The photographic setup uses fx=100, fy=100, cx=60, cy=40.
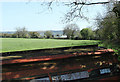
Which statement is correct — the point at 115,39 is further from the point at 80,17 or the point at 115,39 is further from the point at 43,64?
the point at 43,64

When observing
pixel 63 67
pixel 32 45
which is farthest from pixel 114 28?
pixel 32 45

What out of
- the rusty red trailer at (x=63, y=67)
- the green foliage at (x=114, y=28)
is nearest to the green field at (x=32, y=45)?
the green foliage at (x=114, y=28)

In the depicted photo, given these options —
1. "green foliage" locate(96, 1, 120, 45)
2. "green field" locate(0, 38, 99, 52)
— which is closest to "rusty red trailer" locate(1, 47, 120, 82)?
"green foliage" locate(96, 1, 120, 45)

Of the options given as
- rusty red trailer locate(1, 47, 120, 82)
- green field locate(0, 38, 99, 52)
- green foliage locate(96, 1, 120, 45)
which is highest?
green foliage locate(96, 1, 120, 45)

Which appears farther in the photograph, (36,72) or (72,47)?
(72,47)

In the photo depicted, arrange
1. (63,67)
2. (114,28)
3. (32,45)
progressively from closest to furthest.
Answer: (63,67)
(114,28)
(32,45)

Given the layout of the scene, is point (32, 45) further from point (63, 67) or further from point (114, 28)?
point (114, 28)

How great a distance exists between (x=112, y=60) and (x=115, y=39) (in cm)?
79

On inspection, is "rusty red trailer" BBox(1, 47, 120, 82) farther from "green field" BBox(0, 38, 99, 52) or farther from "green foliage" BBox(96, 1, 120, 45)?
"green field" BBox(0, 38, 99, 52)

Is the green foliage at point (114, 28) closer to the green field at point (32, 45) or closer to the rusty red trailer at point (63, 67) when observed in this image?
the rusty red trailer at point (63, 67)

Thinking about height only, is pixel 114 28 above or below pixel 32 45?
above

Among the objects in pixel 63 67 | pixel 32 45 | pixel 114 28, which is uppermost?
pixel 114 28

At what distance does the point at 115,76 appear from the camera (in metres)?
3.37

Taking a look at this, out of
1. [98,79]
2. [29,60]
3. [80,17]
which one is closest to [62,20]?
[80,17]
